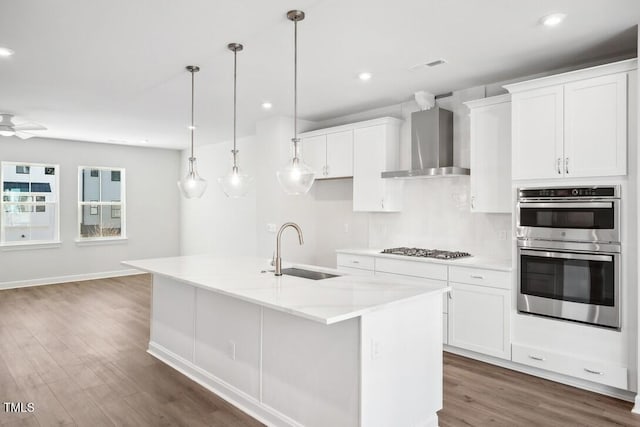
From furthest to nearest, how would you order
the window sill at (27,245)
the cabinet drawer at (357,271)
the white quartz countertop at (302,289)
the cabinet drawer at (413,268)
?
the window sill at (27,245) → the cabinet drawer at (357,271) → the cabinet drawer at (413,268) → the white quartz countertop at (302,289)

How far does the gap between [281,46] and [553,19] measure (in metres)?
1.86

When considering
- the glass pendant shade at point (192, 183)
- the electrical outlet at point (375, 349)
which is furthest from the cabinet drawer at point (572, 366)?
the glass pendant shade at point (192, 183)

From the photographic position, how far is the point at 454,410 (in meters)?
2.86

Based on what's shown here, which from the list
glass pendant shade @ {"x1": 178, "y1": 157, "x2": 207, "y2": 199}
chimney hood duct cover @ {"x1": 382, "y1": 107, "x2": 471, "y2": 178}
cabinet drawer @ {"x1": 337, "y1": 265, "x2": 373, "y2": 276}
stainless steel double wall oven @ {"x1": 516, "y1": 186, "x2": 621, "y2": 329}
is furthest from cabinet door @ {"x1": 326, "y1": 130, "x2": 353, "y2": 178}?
stainless steel double wall oven @ {"x1": 516, "y1": 186, "x2": 621, "y2": 329}

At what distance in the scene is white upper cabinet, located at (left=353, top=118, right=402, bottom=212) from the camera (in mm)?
4781

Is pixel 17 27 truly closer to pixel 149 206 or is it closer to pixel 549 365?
pixel 549 365

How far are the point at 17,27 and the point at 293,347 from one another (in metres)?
2.82

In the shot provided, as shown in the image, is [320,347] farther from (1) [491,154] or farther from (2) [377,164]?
(2) [377,164]

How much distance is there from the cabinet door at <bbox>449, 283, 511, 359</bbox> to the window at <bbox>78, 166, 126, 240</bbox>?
6.86 metres

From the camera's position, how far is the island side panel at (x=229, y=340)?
284cm

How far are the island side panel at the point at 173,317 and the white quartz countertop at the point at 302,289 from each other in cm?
26

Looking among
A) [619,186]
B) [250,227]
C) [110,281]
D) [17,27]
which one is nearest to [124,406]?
[17,27]

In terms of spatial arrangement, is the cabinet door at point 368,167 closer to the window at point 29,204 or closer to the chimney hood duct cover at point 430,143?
the chimney hood duct cover at point 430,143

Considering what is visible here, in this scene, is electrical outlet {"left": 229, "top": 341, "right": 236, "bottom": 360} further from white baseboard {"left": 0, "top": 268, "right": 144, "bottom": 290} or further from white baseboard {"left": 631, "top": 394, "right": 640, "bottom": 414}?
white baseboard {"left": 0, "top": 268, "right": 144, "bottom": 290}
